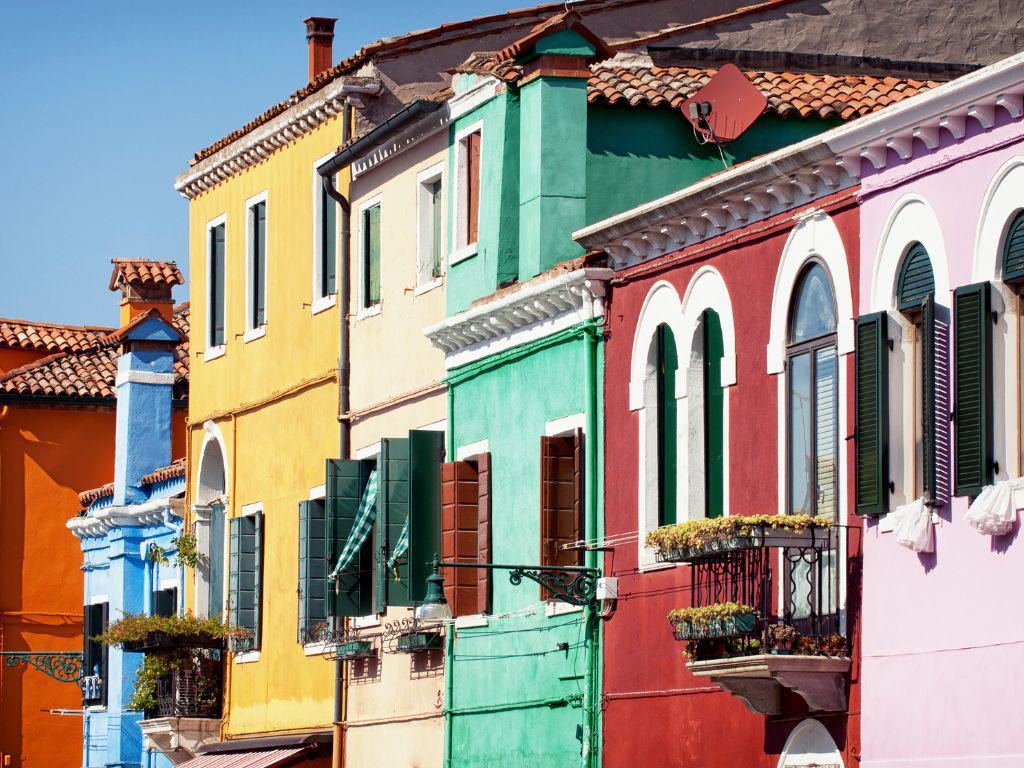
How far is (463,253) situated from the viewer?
2295 centimetres

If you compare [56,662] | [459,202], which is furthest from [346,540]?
[56,662]

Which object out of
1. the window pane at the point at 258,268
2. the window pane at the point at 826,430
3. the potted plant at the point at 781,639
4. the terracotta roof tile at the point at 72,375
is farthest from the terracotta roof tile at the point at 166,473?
the potted plant at the point at 781,639

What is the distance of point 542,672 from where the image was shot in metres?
20.8

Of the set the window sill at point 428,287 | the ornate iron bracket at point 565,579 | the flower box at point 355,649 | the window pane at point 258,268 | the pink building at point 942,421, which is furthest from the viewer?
the window pane at point 258,268

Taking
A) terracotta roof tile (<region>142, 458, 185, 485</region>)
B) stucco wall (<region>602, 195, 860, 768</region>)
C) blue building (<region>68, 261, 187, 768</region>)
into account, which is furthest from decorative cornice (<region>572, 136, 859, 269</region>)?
blue building (<region>68, 261, 187, 768</region>)

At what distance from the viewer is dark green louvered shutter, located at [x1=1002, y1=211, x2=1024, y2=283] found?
14441mm

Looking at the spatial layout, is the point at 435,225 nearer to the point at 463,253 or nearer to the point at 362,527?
the point at 463,253

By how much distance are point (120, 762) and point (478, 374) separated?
42.6ft

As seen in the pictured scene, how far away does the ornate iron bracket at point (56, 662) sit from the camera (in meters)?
37.4

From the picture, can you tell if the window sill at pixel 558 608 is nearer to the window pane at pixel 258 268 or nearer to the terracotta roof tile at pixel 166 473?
the window pane at pixel 258 268

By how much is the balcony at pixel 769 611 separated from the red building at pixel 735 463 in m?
0.02

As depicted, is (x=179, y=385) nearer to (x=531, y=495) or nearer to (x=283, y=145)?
(x=283, y=145)

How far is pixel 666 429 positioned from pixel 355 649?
683 centimetres

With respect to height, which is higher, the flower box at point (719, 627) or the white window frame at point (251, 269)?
the white window frame at point (251, 269)
